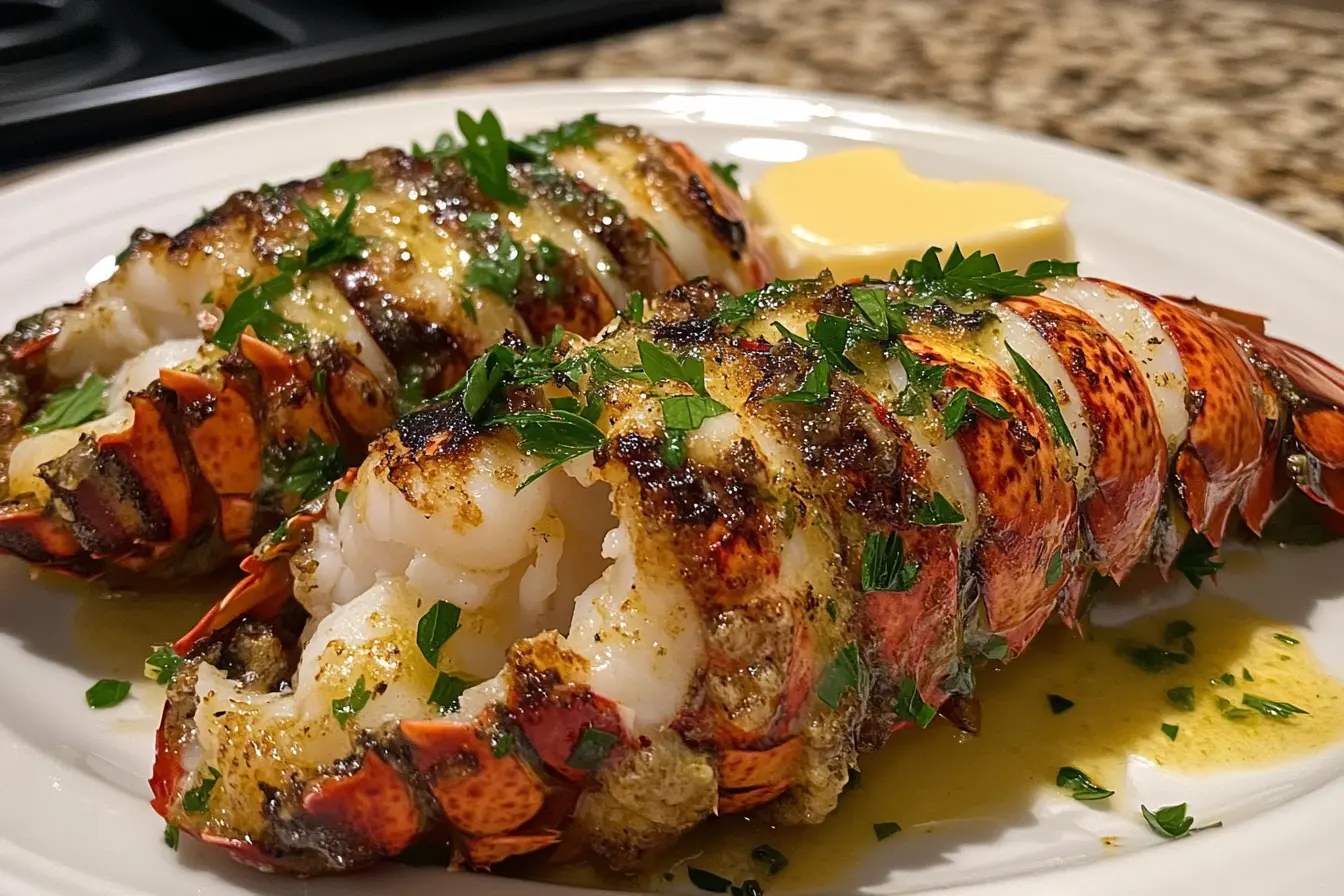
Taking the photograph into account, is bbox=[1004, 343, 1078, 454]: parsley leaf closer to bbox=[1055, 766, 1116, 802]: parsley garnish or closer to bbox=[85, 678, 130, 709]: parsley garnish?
bbox=[1055, 766, 1116, 802]: parsley garnish

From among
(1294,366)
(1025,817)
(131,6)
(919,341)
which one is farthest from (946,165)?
(131,6)

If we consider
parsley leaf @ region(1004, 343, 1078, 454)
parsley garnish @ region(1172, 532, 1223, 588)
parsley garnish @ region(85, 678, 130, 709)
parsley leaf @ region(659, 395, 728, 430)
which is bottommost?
parsley garnish @ region(85, 678, 130, 709)

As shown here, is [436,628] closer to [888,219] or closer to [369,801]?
[369,801]

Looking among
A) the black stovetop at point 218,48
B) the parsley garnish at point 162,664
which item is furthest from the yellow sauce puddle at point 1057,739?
the black stovetop at point 218,48

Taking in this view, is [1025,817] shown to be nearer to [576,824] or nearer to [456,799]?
[576,824]

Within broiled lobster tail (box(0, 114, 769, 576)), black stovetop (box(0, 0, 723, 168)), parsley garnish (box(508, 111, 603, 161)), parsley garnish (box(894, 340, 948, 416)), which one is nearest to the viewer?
parsley garnish (box(894, 340, 948, 416))

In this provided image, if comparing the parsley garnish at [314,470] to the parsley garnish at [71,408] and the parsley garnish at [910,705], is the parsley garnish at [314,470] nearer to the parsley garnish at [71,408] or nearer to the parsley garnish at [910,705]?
the parsley garnish at [71,408]

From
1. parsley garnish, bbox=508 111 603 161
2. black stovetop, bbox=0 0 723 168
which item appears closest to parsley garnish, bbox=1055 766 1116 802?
parsley garnish, bbox=508 111 603 161
